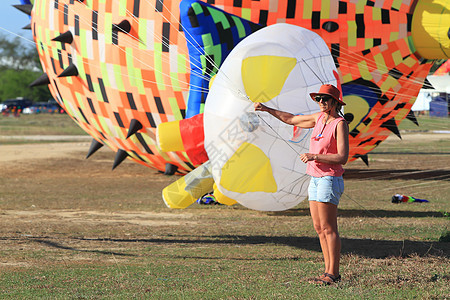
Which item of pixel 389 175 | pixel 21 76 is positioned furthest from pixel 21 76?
pixel 389 175

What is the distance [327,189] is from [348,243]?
2672mm

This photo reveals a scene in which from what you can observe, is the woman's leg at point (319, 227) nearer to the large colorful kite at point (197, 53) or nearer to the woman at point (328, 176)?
the woman at point (328, 176)

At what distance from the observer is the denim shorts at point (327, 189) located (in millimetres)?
5586

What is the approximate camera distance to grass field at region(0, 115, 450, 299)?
568cm

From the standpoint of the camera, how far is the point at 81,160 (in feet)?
65.1

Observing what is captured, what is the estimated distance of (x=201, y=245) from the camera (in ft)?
26.2

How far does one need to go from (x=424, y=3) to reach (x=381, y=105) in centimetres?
169

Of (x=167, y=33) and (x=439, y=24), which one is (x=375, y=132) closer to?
(x=439, y=24)

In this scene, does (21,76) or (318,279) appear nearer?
(318,279)

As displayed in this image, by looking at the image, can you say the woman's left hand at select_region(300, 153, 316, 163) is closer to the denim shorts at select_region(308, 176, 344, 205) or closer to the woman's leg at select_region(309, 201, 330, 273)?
the denim shorts at select_region(308, 176, 344, 205)

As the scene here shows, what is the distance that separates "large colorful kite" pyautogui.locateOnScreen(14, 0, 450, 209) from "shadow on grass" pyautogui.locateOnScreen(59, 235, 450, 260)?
1.11 m

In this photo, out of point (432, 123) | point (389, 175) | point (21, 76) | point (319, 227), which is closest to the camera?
point (319, 227)

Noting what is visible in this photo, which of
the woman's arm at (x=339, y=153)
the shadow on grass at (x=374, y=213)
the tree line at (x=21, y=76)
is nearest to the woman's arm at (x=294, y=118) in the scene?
the woman's arm at (x=339, y=153)

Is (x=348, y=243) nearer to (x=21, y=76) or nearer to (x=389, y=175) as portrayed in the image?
(x=389, y=175)
